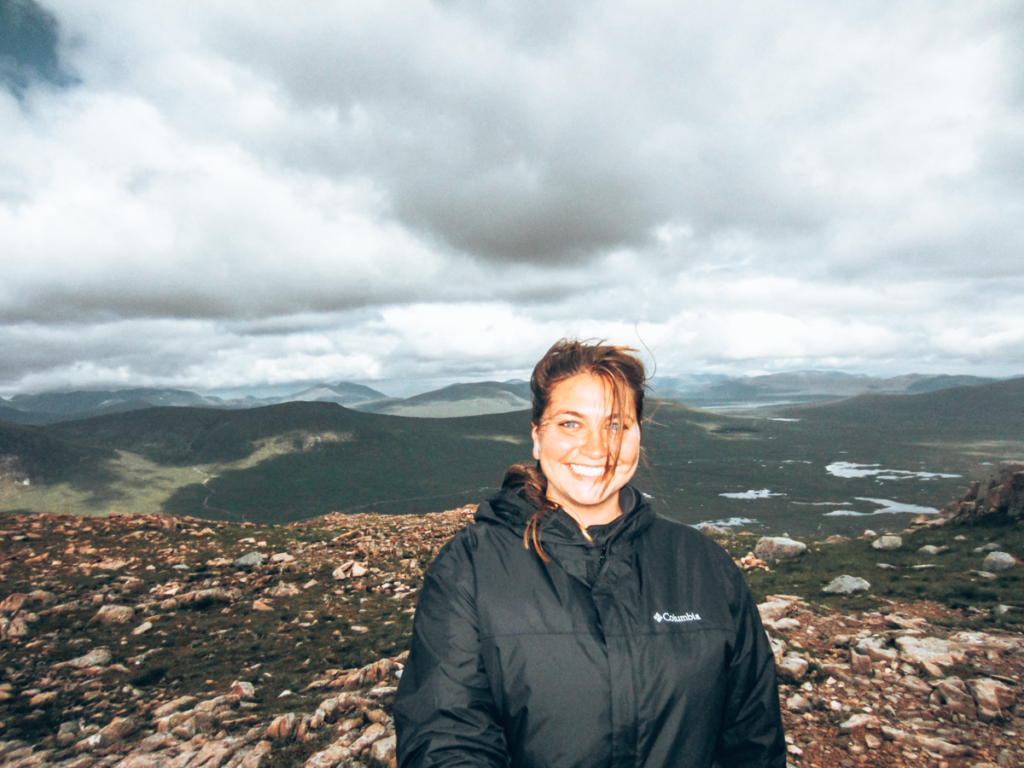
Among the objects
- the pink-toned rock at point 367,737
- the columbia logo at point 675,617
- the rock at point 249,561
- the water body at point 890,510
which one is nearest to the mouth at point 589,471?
the columbia logo at point 675,617

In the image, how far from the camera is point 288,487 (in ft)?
645

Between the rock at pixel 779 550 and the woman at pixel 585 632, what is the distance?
14955 mm

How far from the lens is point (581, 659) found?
→ 3035 mm

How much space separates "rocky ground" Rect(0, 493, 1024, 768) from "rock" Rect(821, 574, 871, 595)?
1.26 m

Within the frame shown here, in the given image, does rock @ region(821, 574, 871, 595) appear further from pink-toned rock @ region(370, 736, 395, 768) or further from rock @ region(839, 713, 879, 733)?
pink-toned rock @ region(370, 736, 395, 768)

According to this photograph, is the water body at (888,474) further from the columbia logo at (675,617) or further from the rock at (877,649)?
the columbia logo at (675,617)

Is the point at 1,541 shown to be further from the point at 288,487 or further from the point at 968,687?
the point at 288,487

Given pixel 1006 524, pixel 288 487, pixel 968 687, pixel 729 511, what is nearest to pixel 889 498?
pixel 729 511

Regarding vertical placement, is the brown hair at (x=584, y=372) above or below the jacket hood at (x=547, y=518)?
above

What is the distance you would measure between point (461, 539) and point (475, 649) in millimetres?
757

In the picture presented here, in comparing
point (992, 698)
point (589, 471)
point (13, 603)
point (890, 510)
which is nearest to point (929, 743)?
point (992, 698)

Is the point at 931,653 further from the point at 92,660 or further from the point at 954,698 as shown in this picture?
the point at 92,660

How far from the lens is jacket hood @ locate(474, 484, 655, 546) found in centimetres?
356

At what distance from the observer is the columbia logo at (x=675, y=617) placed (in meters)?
3.27
